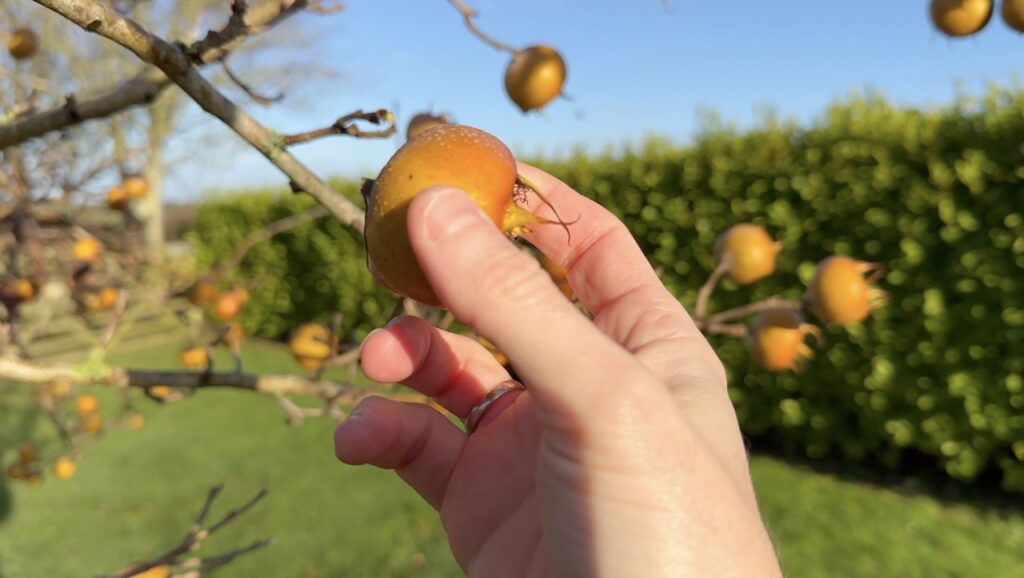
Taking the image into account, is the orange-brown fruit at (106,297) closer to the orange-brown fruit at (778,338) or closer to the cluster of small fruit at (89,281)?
the cluster of small fruit at (89,281)

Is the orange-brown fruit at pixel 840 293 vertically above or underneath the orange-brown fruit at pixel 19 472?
above

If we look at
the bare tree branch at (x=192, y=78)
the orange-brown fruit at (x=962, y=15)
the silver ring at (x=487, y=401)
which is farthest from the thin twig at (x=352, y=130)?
the orange-brown fruit at (x=962, y=15)

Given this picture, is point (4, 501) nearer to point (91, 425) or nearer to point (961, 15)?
point (91, 425)

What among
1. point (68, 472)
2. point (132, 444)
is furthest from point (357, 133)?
point (132, 444)

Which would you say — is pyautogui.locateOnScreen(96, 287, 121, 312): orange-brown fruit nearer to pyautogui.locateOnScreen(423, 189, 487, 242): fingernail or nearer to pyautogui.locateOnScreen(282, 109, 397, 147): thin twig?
pyautogui.locateOnScreen(282, 109, 397, 147): thin twig

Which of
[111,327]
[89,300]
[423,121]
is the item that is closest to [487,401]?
[423,121]

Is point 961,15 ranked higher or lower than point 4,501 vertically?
higher

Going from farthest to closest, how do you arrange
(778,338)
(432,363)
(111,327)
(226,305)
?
(226,305) < (778,338) < (111,327) < (432,363)

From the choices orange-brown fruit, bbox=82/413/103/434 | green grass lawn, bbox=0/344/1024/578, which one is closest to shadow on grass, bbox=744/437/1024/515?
green grass lawn, bbox=0/344/1024/578
